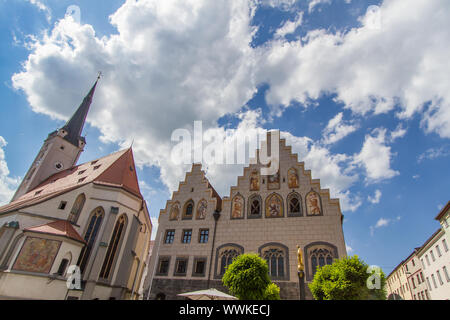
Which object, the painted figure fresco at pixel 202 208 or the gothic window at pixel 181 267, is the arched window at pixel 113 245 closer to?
the gothic window at pixel 181 267

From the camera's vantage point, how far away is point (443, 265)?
3266cm

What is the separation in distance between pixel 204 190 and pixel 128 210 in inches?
427

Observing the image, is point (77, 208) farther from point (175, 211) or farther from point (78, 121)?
point (78, 121)

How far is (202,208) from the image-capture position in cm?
2838

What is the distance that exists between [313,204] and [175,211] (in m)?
15.2

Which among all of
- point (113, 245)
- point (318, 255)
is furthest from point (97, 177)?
point (318, 255)

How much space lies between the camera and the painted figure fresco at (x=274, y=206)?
25.2 metres

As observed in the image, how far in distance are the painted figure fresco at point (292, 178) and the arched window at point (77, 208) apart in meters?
24.5

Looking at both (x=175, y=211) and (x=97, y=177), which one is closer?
(x=175, y=211)

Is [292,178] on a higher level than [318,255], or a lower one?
higher

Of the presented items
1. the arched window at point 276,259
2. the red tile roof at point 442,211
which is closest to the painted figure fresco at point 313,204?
the arched window at point 276,259

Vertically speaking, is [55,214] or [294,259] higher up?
[55,214]
